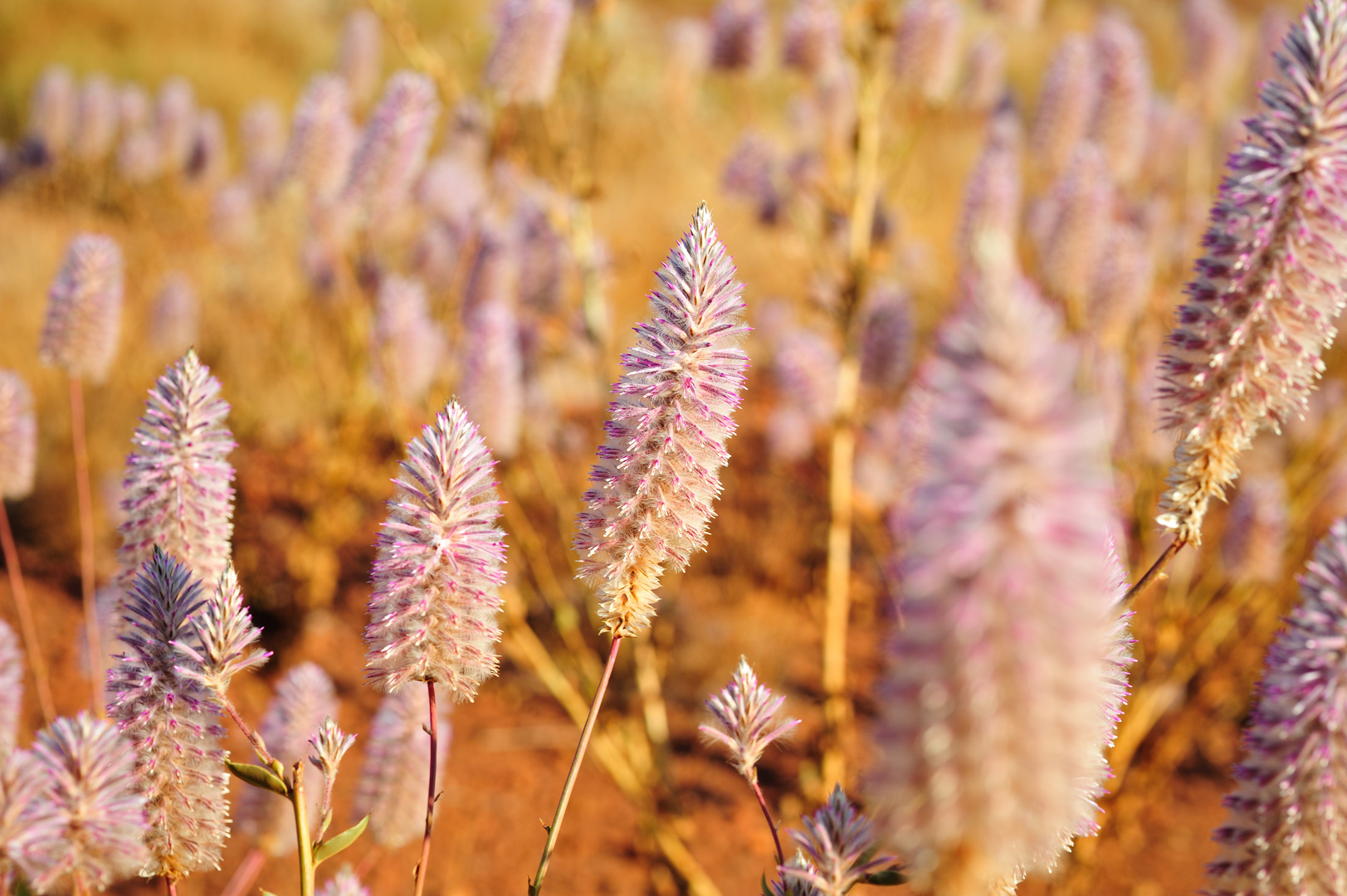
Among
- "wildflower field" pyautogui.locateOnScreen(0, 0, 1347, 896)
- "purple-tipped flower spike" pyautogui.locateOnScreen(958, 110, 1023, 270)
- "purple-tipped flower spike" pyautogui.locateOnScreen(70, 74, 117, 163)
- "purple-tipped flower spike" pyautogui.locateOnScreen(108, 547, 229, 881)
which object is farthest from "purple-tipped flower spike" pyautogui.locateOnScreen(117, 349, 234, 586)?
"purple-tipped flower spike" pyautogui.locateOnScreen(70, 74, 117, 163)

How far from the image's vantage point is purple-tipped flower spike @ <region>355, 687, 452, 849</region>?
1914 mm

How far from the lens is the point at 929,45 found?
12.2 ft

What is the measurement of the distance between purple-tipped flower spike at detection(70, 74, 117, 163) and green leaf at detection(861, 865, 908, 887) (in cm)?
676

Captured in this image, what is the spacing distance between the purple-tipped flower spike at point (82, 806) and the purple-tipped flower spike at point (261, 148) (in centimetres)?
569

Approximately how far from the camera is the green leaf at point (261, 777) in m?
1.17

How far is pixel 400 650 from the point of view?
1.23m

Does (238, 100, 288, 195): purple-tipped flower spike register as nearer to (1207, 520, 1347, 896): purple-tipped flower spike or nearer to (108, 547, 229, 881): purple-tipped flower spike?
(108, 547, 229, 881): purple-tipped flower spike

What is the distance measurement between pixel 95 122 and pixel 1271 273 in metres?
6.77

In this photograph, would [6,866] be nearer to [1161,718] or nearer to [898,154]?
[898,154]

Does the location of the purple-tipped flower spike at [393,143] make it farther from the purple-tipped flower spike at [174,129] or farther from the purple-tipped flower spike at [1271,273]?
the purple-tipped flower spike at [174,129]

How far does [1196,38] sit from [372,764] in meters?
4.89

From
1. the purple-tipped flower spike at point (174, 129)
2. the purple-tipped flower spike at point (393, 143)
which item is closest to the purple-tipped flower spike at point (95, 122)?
the purple-tipped flower spike at point (174, 129)

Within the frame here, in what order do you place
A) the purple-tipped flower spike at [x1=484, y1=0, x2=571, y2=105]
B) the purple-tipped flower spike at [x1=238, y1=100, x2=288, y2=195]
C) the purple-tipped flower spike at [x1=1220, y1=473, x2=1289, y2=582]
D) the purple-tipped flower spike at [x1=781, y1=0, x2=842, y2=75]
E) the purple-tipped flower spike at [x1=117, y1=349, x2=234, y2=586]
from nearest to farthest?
the purple-tipped flower spike at [x1=117, y1=349, x2=234, y2=586], the purple-tipped flower spike at [x1=484, y1=0, x2=571, y2=105], the purple-tipped flower spike at [x1=1220, y1=473, x2=1289, y2=582], the purple-tipped flower spike at [x1=781, y1=0, x2=842, y2=75], the purple-tipped flower spike at [x1=238, y1=100, x2=288, y2=195]

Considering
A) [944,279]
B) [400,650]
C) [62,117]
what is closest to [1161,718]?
[400,650]
